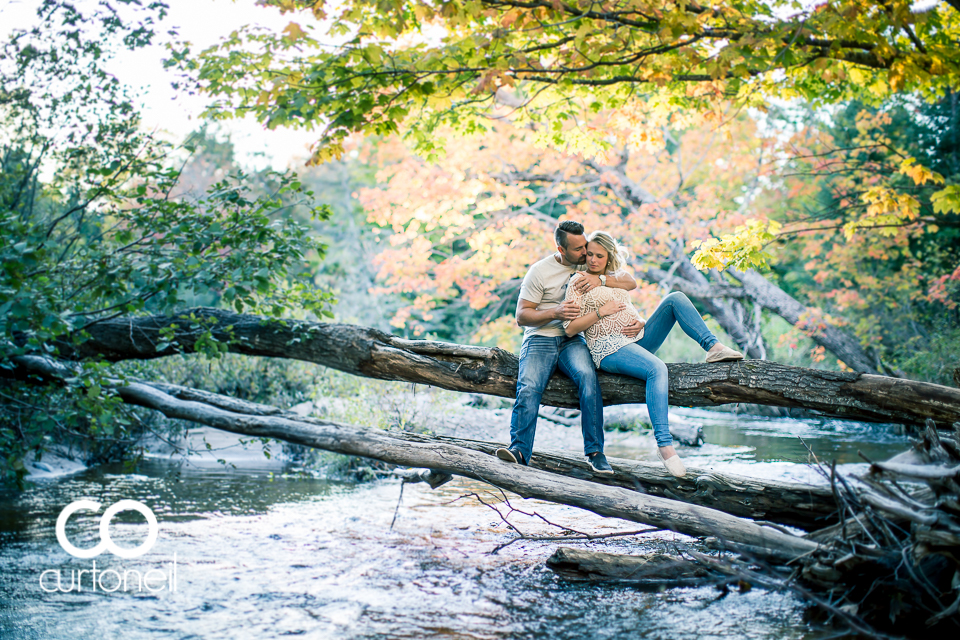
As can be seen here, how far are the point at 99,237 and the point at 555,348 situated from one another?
428cm

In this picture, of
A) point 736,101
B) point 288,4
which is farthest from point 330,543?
point 736,101

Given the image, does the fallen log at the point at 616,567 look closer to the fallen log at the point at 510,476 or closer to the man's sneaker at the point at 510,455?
the fallen log at the point at 510,476

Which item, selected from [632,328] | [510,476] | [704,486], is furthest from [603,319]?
[704,486]

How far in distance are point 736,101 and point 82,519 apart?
813 cm

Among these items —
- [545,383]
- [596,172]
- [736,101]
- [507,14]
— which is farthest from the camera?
[596,172]

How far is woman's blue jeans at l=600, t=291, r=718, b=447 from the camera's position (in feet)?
15.1

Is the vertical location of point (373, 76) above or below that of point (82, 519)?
above

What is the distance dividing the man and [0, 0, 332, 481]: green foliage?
2.25m

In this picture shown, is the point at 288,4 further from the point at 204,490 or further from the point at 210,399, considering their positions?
the point at 204,490

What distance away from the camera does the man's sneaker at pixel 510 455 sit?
4.85 metres

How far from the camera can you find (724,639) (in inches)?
147

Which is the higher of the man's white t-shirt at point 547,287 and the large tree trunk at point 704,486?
the man's white t-shirt at point 547,287

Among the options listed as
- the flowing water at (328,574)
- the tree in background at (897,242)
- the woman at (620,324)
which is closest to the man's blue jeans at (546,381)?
the woman at (620,324)

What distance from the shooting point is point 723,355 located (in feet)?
15.7
